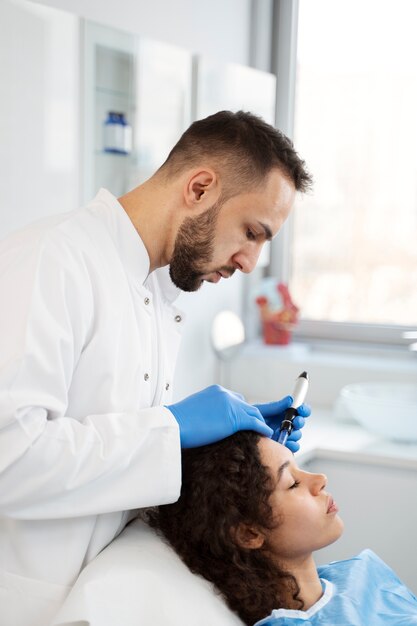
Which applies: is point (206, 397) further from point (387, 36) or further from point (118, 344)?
point (387, 36)

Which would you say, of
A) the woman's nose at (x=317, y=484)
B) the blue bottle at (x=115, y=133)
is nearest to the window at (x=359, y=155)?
the blue bottle at (x=115, y=133)

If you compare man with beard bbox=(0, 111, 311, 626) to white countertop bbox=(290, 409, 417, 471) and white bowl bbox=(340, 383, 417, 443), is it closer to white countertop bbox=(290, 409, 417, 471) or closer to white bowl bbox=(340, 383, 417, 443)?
white countertop bbox=(290, 409, 417, 471)

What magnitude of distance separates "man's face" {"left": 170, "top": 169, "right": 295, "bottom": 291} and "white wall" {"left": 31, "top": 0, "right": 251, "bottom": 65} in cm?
81

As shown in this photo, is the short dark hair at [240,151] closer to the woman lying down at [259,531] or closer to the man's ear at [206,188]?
the man's ear at [206,188]

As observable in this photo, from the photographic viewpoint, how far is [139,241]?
147 centimetres

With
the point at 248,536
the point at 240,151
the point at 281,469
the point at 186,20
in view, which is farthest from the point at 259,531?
the point at 186,20

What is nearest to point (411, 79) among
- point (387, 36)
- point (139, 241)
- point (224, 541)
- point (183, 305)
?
point (387, 36)

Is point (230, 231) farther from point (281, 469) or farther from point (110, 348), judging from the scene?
point (281, 469)

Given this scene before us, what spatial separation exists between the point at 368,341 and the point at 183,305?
94 centimetres

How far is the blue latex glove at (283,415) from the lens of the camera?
1.64 metres

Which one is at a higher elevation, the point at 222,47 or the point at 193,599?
the point at 222,47

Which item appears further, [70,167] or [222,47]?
[222,47]

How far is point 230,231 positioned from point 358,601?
80cm

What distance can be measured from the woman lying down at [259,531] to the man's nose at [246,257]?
0.33 metres
